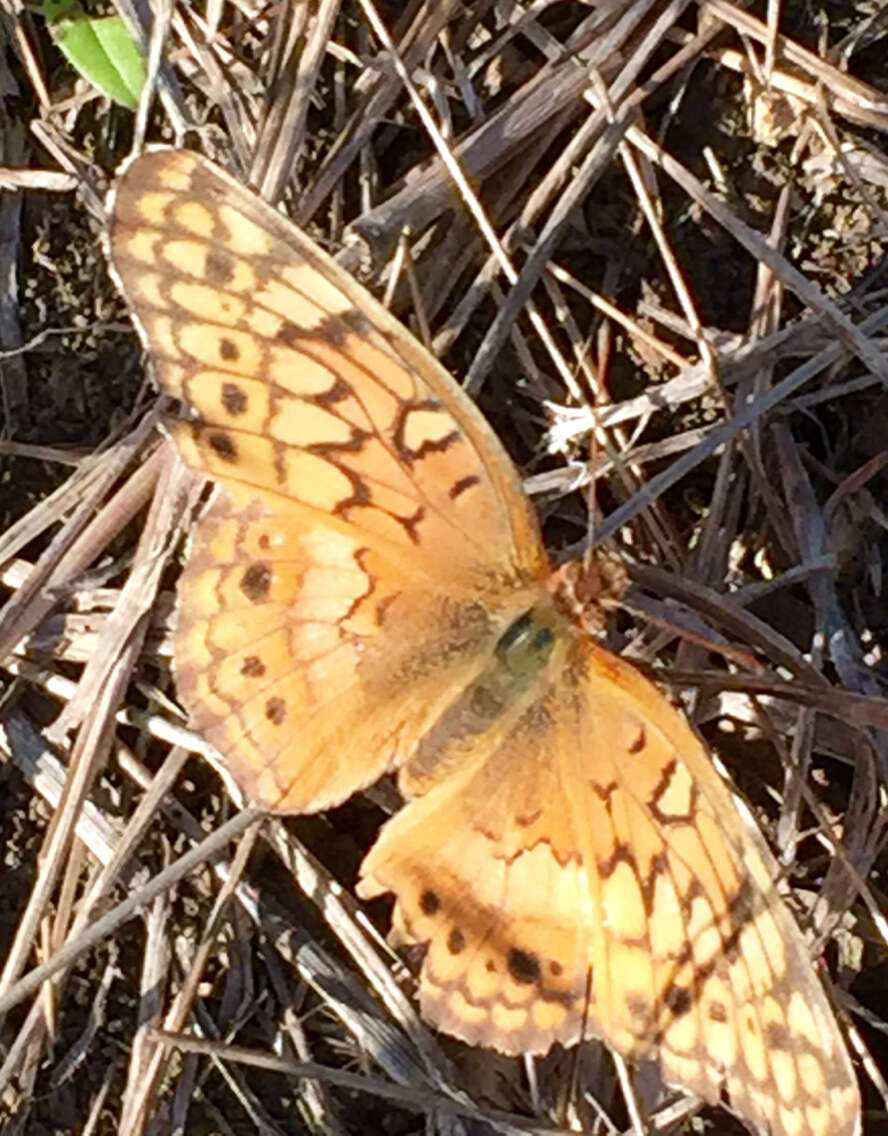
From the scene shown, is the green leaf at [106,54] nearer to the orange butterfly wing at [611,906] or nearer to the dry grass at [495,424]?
the dry grass at [495,424]

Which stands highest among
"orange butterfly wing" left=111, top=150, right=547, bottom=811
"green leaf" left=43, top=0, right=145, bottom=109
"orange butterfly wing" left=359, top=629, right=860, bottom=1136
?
"green leaf" left=43, top=0, right=145, bottom=109

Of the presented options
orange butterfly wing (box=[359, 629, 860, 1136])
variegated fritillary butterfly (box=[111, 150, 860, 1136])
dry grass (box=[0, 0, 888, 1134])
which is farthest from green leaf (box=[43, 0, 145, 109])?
orange butterfly wing (box=[359, 629, 860, 1136])

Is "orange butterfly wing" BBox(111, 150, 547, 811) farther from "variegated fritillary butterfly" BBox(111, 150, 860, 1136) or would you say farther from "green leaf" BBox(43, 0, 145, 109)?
"green leaf" BBox(43, 0, 145, 109)

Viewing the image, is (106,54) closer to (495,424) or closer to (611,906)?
(495,424)

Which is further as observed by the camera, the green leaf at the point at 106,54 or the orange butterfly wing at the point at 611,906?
the green leaf at the point at 106,54

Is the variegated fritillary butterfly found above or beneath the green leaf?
beneath

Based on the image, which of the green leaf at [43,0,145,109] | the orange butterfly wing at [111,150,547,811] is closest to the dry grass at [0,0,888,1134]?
the green leaf at [43,0,145,109]

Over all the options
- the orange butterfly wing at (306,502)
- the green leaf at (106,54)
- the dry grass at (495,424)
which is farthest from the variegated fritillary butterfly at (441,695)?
the green leaf at (106,54)

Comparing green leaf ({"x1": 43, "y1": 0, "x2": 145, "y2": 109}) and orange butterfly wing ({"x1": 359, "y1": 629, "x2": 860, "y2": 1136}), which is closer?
orange butterfly wing ({"x1": 359, "y1": 629, "x2": 860, "y2": 1136})

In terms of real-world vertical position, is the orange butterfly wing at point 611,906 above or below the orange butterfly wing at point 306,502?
below
